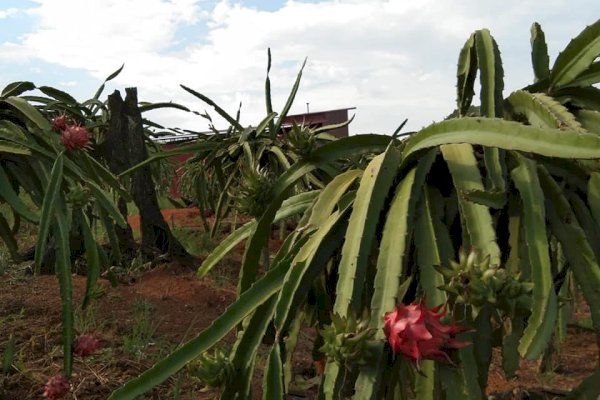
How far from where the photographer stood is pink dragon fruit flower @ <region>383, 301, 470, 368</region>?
1181mm

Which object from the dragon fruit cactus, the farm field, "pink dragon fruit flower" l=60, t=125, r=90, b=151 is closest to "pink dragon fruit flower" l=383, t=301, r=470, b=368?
the farm field

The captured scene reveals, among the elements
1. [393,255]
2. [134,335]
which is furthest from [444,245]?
[134,335]

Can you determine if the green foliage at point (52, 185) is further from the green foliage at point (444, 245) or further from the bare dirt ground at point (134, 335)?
the green foliage at point (444, 245)

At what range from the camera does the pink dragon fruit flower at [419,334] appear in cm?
118

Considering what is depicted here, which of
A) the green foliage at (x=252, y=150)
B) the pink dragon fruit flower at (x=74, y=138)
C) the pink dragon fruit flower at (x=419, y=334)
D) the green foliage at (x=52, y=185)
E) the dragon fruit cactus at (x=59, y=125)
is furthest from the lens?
the green foliage at (x=252, y=150)

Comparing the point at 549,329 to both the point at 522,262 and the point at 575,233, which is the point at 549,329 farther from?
the point at 575,233

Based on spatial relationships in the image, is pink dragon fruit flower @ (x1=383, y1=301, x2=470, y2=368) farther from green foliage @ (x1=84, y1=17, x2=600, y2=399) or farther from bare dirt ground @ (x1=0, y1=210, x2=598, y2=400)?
bare dirt ground @ (x1=0, y1=210, x2=598, y2=400)

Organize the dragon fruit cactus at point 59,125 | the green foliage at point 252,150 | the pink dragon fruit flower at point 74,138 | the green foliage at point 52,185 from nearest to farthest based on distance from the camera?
the green foliage at point 52,185
the pink dragon fruit flower at point 74,138
the dragon fruit cactus at point 59,125
the green foliage at point 252,150

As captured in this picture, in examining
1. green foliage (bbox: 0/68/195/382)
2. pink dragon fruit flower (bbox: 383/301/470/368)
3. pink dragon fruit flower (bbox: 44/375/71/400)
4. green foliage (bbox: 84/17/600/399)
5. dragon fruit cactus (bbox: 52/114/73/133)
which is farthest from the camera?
dragon fruit cactus (bbox: 52/114/73/133)

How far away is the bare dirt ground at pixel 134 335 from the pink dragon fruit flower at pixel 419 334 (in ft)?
5.53

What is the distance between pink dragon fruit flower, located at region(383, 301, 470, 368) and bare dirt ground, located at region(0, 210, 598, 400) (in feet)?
5.53

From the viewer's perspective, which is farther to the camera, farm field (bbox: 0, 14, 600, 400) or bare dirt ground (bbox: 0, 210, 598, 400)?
bare dirt ground (bbox: 0, 210, 598, 400)

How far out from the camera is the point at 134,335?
10.8 ft

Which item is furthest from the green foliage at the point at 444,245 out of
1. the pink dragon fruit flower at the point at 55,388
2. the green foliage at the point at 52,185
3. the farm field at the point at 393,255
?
the pink dragon fruit flower at the point at 55,388
